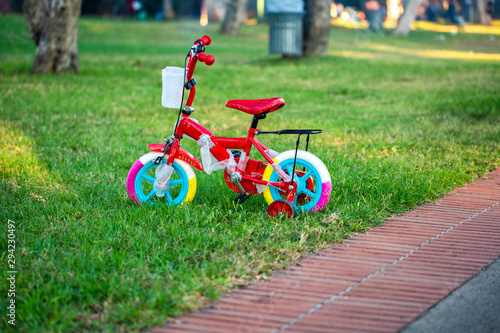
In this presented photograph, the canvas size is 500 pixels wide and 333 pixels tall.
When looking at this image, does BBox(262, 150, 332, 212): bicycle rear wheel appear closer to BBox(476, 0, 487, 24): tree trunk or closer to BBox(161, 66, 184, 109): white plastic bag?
BBox(161, 66, 184, 109): white plastic bag

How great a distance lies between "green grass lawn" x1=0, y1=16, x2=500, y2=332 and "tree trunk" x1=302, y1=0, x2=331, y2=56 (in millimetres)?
3674

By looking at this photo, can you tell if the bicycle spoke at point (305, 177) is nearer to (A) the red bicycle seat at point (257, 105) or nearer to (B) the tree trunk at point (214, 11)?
(A) the red bicycle seat at point (257, 105)

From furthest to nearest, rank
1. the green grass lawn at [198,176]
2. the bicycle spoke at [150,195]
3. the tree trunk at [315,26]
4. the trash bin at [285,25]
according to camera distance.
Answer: the tree trunk at [315,26] < the trash bin at [285,25] < the bicycle spoke at [150,195] < the green grass lawn at [198,176]

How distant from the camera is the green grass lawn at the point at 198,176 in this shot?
299cm

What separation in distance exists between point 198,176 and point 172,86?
54.7 inches

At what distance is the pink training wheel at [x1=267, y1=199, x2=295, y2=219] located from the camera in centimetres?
393

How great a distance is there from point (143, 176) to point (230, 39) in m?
22.6

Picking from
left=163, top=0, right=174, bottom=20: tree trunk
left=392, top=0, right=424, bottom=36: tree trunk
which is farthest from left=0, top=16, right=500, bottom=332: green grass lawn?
left=163, top=0, right=174, bottom=20: tree trunk

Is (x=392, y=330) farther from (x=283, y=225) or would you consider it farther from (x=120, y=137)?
(x=120, y=137)

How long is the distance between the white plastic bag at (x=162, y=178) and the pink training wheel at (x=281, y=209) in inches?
31.6

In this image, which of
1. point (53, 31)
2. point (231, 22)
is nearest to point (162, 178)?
point (53, 31)

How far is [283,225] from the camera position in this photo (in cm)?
382

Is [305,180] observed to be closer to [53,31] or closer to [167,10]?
[53,31]

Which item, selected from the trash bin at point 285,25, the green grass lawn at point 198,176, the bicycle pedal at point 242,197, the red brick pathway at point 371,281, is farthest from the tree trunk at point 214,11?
the red brick pathway at point 371,281
